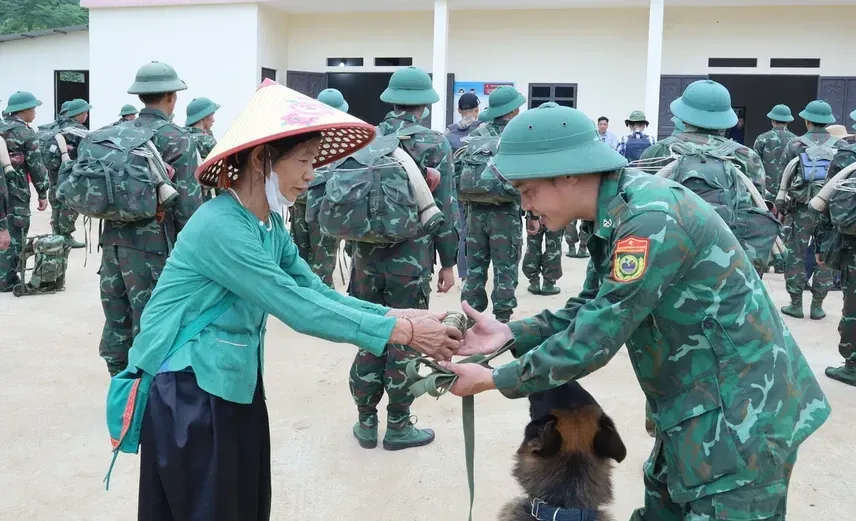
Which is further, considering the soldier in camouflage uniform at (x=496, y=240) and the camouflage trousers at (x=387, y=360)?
the soldier in camouflage uniform at (x=496, y=240)

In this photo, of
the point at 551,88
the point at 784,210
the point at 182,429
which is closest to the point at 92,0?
the point at 551,88

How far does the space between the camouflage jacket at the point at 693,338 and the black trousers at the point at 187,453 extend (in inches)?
38.8

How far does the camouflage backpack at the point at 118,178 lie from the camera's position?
15.3ft

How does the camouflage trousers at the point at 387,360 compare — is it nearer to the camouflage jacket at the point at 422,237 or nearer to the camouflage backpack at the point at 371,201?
the camouflage jacket at the point at 422,237

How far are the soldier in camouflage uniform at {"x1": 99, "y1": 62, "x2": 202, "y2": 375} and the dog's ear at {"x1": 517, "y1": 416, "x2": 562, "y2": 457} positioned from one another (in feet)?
10.1

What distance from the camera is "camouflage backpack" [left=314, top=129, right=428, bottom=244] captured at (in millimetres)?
4348

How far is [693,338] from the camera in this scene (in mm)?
2000

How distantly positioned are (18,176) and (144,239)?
4.97 m

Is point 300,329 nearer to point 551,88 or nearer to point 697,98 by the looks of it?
point 697,98

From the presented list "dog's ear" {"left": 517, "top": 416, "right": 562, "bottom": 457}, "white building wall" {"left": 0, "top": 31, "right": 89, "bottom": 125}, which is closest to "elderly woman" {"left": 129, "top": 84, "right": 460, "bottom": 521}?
"dog's ear" {"left": 517, "top": 416, "right": 562, "bottom": 457}

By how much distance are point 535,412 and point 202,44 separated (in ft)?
55.9

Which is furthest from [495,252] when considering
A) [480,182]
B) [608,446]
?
[608,446]

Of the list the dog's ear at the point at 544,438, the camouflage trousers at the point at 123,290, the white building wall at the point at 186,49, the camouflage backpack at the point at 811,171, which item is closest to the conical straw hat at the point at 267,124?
the dog's ear at the point at 544,438

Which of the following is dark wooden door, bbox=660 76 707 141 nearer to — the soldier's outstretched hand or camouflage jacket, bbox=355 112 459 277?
camouflage jacket, bbox=355 112 459 277
